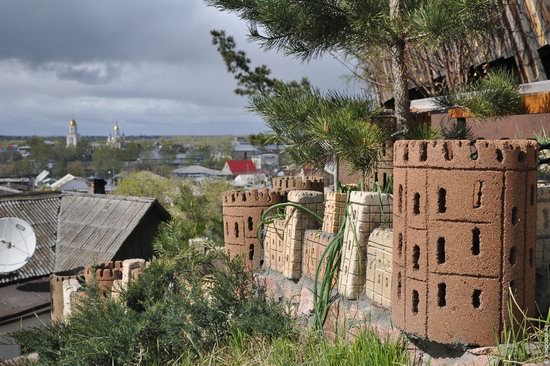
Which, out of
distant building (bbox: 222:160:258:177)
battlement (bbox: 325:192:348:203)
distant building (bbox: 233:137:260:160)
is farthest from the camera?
distant building (bbox: 233:137:260:160)

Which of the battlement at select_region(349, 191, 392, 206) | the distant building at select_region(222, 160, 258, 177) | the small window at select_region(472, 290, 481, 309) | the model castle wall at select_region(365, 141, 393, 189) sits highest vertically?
the model castle wall at select_region(365, 141, 393, 189)

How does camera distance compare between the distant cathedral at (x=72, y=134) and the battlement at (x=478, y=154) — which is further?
the distant cathedral at (x=72, y=134)

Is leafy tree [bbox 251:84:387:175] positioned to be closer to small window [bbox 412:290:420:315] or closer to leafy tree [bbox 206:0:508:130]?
leafy tree [bbox 206:0:508:130]

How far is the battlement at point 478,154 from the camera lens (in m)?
3.04

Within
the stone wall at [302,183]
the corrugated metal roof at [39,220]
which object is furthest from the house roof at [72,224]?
the stone wall at [302,183]

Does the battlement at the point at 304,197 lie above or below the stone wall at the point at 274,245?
Result: above

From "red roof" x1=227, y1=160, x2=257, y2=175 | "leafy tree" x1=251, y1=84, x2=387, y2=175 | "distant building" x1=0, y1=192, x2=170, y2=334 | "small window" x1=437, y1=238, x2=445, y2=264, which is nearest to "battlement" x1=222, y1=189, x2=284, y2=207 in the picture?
"leafy tree" x1=251, y1=84, x2=387, y2=175

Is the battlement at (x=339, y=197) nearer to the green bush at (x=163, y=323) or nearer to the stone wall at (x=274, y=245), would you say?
the stone wall at (x=274, y=245)

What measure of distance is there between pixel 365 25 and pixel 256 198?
1643mm

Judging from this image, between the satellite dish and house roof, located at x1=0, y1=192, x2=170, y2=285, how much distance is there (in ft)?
6.97

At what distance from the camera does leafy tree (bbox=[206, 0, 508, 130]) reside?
161 inches

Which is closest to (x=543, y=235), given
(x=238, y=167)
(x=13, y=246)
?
(x=13, y=246)

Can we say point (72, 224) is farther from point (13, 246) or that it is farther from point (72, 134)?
point (72, 134)

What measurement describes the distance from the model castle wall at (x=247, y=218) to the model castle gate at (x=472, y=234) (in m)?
2.05
